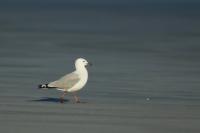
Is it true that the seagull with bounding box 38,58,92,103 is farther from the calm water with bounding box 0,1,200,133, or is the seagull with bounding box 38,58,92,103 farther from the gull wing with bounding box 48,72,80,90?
the calm water with bounding box 0,1,200,133

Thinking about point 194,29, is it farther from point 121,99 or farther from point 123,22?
point 121,99

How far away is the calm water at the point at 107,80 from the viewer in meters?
14.7

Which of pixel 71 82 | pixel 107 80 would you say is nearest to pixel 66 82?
pixel 71 82

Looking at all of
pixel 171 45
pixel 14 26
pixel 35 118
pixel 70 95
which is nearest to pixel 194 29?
pixel 14 26

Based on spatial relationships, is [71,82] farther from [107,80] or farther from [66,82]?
[107,80]

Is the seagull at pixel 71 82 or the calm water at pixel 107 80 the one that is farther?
the seagull at pixel 71 82

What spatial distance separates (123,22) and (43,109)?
3374 centimetres

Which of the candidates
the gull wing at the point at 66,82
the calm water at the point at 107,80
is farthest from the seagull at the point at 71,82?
the calm water at the point at 107,80

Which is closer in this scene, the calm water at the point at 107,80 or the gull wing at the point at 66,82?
the calm water at the point at 107,80

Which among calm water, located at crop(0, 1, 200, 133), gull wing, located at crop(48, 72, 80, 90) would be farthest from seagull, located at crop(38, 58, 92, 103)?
calm water, located at crop(0, 1, 200, 133)

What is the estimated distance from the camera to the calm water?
48.2 ft

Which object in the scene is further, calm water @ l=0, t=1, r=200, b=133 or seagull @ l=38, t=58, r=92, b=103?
seagull @ l=38, t=58, r=92, b=103

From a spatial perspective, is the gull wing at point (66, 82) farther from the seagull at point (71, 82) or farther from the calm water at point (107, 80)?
the calm water at point (107, 80)

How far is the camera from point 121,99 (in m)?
17.5
